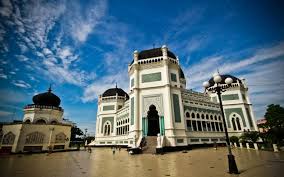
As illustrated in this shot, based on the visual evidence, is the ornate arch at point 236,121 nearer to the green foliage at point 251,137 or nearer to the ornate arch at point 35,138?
the green foliage at point 251,137

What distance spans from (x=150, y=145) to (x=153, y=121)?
3.65 metres

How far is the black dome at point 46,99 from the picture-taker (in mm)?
30566

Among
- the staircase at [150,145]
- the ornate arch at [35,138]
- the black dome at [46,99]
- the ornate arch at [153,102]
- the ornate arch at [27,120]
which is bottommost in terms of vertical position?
the staircase at [150,145]

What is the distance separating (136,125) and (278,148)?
14720 mm

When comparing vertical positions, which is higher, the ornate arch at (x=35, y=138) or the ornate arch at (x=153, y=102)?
the ornate arch at (x=153, y=102)

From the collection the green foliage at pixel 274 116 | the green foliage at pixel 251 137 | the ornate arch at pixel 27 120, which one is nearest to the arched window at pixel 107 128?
the ornate arch at pixel 27 120

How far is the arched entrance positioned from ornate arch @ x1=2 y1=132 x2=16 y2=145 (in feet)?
71.0

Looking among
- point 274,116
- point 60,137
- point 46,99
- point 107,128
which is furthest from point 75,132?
point 274,116

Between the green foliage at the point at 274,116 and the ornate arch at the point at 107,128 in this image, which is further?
the ornate arch at the point at 107,128

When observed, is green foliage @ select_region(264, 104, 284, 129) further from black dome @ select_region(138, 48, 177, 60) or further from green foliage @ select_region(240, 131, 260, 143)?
black dome @ select_region(138, 48, 177, 60)

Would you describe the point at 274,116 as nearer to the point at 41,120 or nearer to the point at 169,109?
the point at 169,109

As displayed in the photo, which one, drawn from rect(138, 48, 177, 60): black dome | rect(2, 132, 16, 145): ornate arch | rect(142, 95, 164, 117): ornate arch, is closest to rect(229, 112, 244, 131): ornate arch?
rect(142, 95, 164, 117): ornate arch

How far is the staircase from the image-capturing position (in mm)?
16603

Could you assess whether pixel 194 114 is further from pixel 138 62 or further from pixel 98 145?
pixel 98 145
